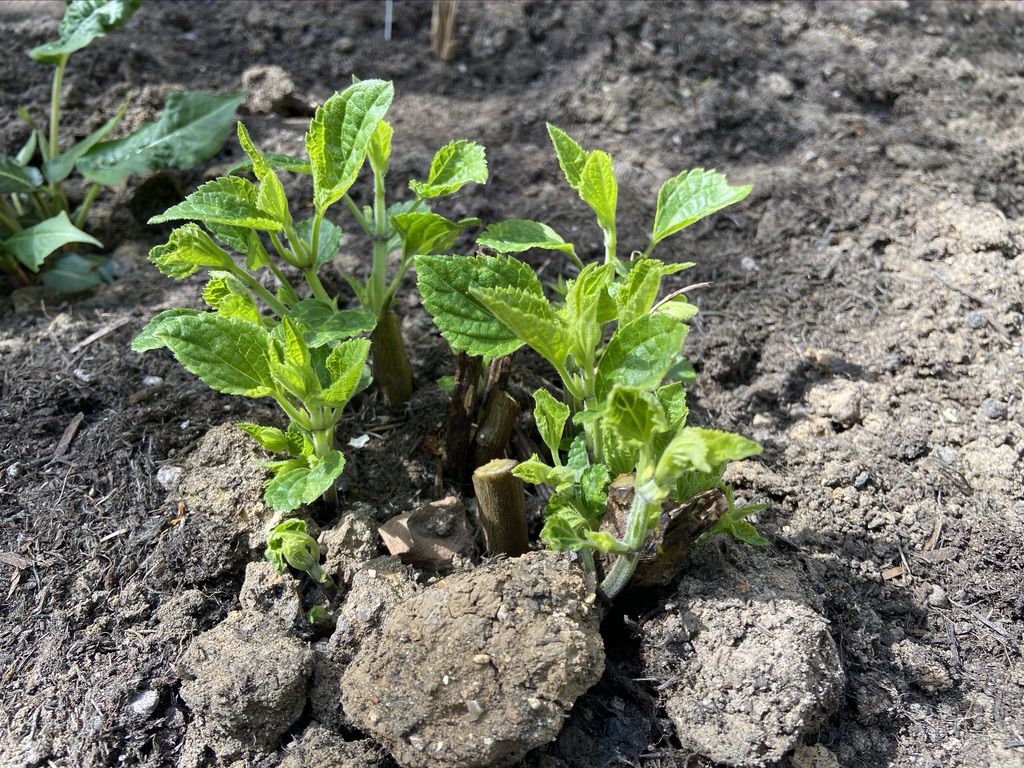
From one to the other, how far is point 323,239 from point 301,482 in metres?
0.64

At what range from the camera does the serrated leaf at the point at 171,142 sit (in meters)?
2.51

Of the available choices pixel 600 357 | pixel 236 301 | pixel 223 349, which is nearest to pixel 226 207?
pixel 236 301

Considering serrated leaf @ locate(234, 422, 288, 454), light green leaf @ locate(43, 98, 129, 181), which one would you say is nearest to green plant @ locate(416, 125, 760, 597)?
serrated leaf @ locate(234, 422, 288, 454)

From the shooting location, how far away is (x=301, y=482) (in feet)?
5.32

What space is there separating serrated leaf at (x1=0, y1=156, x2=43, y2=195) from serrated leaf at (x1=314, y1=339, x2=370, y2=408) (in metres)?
1.49

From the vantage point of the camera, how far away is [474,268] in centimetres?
161

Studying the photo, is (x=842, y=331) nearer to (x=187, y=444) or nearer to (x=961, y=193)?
(x=961, y=193)

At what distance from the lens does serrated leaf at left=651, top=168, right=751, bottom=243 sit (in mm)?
1775

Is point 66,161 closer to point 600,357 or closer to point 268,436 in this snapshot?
point 268,436

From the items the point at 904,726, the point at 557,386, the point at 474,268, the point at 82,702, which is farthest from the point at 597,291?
the point at 82,702

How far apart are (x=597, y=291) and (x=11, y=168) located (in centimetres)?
203

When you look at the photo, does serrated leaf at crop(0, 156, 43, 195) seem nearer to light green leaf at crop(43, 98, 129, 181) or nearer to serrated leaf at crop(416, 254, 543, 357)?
light green leaf at crop(43, 98, 129, 181)

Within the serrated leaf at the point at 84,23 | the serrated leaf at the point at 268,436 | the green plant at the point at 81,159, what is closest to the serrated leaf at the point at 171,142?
the green plant at the point at 81,159

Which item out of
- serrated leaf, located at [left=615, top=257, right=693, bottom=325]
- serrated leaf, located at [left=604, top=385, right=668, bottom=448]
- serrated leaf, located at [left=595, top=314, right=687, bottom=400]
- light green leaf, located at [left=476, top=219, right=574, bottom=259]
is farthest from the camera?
light green leaf, located at [left=476, top=219, right=574, bottom=259]
